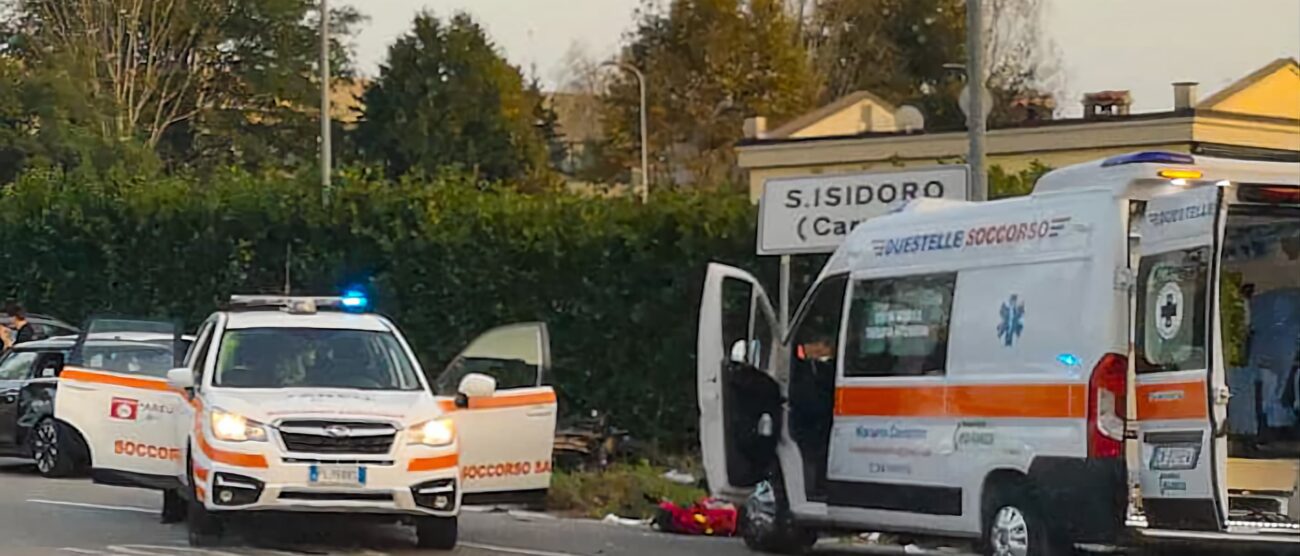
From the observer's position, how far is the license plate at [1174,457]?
1115cm

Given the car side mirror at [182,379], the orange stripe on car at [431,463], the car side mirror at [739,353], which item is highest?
the car side mirror at [739,353]

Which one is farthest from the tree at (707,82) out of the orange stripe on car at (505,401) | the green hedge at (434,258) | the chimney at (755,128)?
the orange stripe on car at (505,401)

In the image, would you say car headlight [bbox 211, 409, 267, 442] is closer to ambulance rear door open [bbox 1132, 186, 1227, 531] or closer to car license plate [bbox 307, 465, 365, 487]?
car license plate [bbox 307, 465, 365, 487]

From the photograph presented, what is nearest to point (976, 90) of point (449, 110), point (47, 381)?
point (47, 381)

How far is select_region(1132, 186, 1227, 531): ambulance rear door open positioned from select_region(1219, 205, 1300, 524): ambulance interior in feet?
2.40

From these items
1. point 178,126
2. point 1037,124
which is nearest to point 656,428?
point 1037,124

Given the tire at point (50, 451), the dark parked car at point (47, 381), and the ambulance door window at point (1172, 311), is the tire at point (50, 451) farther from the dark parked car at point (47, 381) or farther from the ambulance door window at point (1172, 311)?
the ambulance door window at point (1172, 311)

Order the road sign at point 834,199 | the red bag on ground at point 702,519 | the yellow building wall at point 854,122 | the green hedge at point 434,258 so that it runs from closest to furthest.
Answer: the red bag on ground at point 702,519 → the road sign at point 834,199 → the green hedge at point 434,258 → the yellow building wall at point 854,122

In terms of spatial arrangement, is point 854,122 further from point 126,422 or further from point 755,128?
point 126,422

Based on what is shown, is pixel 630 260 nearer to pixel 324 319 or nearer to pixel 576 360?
pixel 576 360

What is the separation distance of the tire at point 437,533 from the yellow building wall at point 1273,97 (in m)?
32.0

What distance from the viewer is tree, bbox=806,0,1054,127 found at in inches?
2552

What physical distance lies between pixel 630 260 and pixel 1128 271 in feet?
35.4

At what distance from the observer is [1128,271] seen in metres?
11.4
